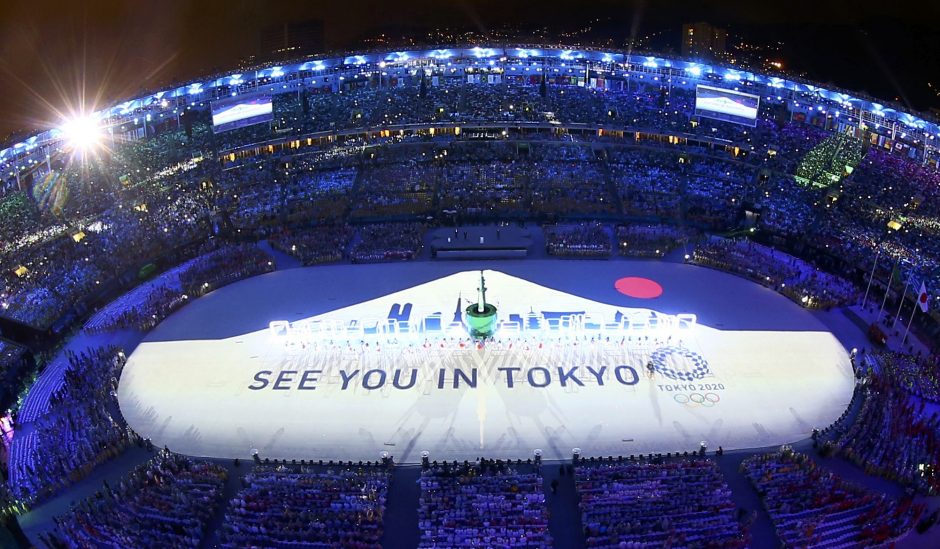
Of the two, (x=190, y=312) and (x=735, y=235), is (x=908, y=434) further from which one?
(x=190, y=312)

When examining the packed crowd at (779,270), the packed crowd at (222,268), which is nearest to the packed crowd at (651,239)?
the packed crowd at (779,270)

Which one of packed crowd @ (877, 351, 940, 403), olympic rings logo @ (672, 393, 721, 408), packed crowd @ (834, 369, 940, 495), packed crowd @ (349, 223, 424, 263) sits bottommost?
packed crowd @ (834, 369, 940, 495)

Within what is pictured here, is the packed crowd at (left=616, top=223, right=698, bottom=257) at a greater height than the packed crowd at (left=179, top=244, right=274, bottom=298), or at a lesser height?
greater

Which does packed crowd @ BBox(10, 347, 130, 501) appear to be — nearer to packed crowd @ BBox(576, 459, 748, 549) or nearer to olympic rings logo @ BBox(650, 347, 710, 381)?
packed crowd @ BBox(576, 459, 748, 549)

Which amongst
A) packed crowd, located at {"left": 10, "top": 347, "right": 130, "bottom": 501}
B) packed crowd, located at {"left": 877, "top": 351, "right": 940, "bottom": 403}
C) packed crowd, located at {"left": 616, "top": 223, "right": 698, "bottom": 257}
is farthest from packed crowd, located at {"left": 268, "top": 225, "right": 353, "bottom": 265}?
packed crowd, located at {"left": 877, "top": 351, "right": 940, "bottom": 403}

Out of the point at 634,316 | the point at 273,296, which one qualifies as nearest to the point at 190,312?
the point at 273,296

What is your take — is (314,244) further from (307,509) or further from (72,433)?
(307,509)

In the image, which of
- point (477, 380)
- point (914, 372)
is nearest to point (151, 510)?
point (477, 380)
